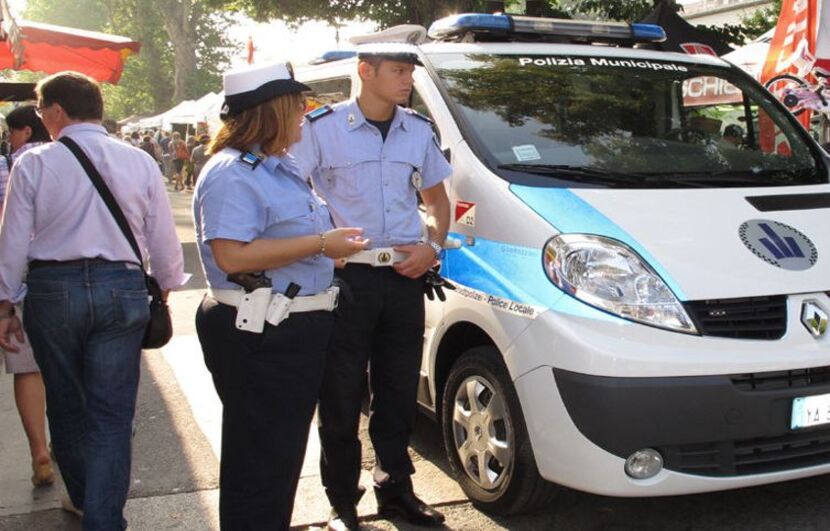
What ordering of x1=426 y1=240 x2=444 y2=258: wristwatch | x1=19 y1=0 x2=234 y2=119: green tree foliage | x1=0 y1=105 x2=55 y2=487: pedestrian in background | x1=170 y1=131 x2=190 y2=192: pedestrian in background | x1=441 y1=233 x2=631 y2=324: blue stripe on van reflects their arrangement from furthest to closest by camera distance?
x1=19 y1=0 x2=234 y2=119: green tree foliage, x1=170 y1=131 x2=190 y2=192: pedestrian in background, x1=0 y1=105 x2=55 y2=487: pedestrian in background, x1=426 y1=240 x2=444 y2=258: wristwatch, x1=441 y1=233 x2=631 y2=324: blue stripe on van

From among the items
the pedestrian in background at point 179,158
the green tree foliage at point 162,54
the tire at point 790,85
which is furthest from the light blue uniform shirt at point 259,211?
the green tree foliage at point 162,54

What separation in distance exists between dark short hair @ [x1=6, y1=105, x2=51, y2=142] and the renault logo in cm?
373

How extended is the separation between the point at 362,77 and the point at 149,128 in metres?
41.3

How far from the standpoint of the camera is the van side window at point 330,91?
451 cm

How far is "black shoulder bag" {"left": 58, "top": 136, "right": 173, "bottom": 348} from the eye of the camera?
2926 mm

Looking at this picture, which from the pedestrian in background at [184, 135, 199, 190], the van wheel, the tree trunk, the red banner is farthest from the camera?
the tree trunk

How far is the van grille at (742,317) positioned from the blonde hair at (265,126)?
142 cm

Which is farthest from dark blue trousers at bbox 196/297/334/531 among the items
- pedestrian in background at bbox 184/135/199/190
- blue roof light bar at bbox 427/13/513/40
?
pedestrian in background at bbox 184/135/199/190

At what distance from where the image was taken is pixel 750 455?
2.88m

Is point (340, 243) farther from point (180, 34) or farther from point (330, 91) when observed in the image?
point (180, 34)

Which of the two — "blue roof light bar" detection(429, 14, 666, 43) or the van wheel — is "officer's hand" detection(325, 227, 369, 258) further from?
"blue roof light bar" detection(429, 14, 666, 43)

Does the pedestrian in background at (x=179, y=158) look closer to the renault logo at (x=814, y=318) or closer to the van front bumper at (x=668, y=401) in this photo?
the van front bumper at (x=668, y=401)

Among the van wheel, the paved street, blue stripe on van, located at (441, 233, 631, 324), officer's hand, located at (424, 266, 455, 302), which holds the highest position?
blue stripe on van, located at (441, 233, 631, 324)

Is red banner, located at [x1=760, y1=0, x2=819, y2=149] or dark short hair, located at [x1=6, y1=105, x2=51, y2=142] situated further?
red banner, located at [x1=760, y1=0, x2=819, y2=149]
